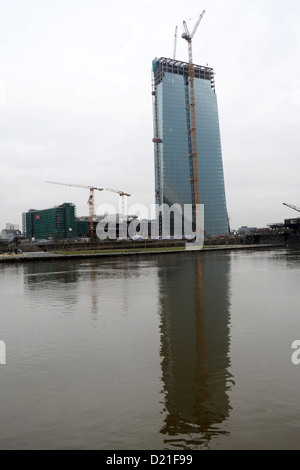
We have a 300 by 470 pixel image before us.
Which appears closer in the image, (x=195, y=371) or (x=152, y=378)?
(x=152, y=378)

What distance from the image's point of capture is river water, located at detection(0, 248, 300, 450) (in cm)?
957

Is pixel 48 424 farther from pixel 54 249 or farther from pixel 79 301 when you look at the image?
pixel 54 249

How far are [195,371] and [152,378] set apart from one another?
192cm

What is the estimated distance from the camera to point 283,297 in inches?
1217

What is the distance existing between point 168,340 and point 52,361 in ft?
20.4

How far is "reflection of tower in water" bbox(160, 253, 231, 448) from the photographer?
984 cm

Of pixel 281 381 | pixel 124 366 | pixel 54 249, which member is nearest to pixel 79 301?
pixel 124 366

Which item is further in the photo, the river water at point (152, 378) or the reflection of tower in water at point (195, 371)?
the reflection of tower in water at point (195, 371)

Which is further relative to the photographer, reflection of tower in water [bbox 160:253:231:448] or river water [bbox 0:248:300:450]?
reflection of tower in water [bbox 160:253:231:448]

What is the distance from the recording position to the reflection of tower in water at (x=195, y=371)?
984 centimetres

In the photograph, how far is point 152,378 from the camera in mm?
13453

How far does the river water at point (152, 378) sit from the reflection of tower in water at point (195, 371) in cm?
5

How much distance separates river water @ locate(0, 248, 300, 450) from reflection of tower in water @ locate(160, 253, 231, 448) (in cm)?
5

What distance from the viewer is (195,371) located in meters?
14.1
